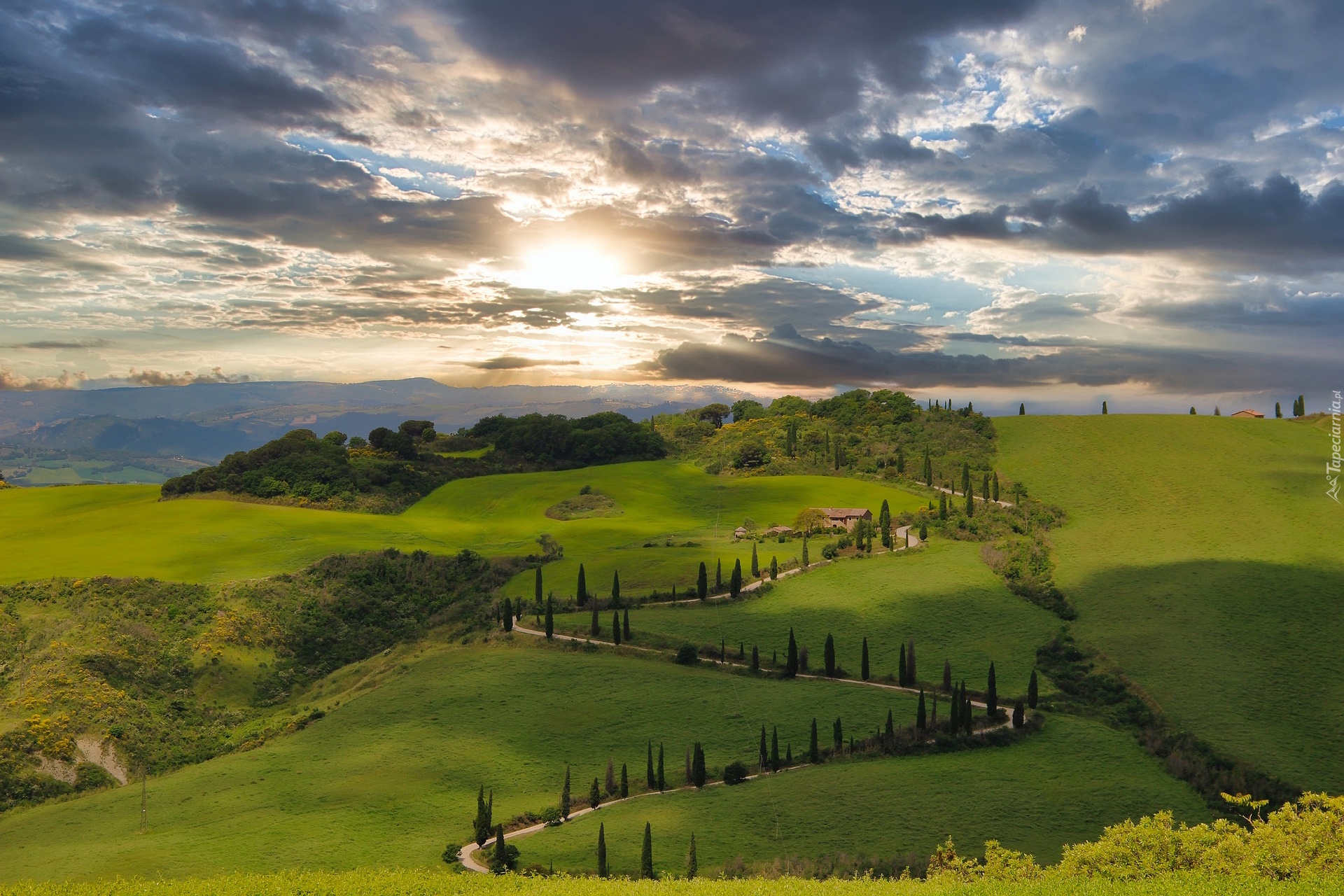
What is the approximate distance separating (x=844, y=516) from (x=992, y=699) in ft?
211

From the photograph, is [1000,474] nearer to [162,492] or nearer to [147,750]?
[147,750]

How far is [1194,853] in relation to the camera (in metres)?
33.9

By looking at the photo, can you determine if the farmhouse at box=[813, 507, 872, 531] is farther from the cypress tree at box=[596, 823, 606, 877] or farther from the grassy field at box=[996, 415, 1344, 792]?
the cypress tree at box=[596, 823, 606, 877]

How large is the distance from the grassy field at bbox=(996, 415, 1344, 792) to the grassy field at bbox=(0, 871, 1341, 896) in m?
49.9

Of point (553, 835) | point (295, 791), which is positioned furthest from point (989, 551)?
point (295, 791)

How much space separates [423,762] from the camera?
69.0m

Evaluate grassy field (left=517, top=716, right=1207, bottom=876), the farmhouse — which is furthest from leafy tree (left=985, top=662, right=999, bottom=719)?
the farmhouse

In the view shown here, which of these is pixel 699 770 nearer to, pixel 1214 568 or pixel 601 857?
pixel 601 857

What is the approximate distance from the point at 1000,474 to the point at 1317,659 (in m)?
79.4

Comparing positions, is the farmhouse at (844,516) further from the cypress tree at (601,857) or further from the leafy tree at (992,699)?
the cypress tree at (601,857)

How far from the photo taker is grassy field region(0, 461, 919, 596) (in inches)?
4510

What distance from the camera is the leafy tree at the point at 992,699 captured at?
249 feet

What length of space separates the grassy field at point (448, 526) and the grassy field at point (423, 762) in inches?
1130

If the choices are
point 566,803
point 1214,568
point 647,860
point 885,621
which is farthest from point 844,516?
point 647,860
